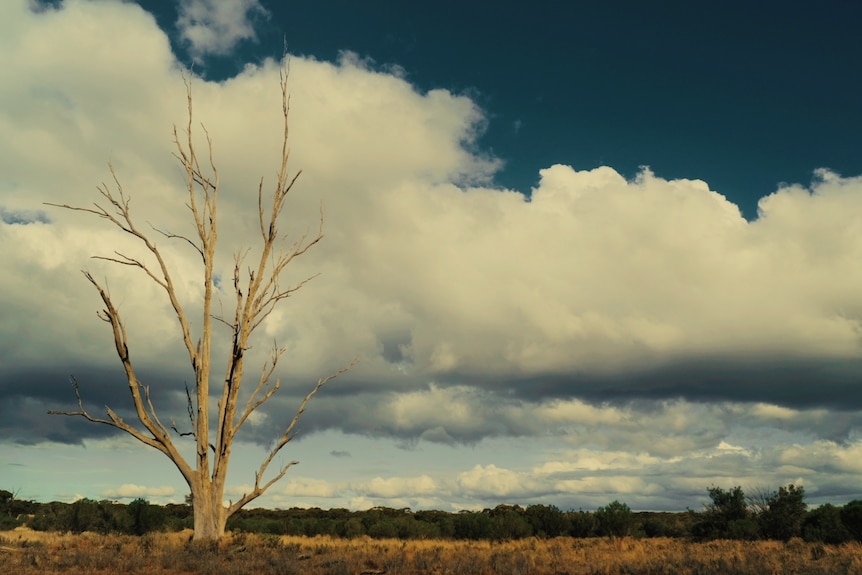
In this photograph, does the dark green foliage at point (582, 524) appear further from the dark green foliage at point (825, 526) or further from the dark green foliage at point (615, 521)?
the dark green foliage at point (825, 526)

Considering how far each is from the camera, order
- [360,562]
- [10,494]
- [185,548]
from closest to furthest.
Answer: [360,562]
[185,548]
[10,494]

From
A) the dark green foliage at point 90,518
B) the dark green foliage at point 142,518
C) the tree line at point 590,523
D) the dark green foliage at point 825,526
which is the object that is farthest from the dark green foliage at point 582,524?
the dark green foliage at point 90,518

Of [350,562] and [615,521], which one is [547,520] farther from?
[350,562]

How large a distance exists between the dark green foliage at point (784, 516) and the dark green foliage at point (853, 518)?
185 cm

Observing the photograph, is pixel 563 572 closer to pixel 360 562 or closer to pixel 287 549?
pixel 360 562

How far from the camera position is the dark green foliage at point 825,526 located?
26.9 metres

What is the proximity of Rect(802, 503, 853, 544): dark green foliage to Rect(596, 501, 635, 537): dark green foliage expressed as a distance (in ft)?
25.0

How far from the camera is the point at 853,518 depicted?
27.9 metres

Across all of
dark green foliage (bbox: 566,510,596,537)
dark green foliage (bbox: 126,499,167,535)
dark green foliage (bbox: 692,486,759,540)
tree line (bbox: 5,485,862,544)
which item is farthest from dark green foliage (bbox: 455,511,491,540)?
dark green foliage (bbox: 126,499,167,535)

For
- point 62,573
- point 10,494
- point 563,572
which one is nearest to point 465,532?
point 563,572

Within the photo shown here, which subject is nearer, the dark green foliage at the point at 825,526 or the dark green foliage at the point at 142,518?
the dark green foliage at the point at 825,526

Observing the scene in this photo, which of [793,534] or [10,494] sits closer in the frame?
→ [793,534]

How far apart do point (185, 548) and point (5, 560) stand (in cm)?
472

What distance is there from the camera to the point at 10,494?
70.6 meters
